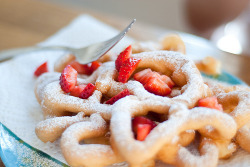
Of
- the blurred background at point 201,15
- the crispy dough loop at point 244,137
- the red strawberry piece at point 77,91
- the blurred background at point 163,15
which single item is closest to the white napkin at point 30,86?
the crispy dough loop at point 244,137

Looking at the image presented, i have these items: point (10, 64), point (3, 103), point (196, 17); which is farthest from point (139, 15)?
point (3, 103)

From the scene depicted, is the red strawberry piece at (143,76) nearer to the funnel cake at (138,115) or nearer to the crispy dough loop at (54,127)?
the funnel cake at (138,115)

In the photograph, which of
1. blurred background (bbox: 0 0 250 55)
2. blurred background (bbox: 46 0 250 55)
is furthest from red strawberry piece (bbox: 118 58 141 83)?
blurred background (bbox: 46 0 250 55)

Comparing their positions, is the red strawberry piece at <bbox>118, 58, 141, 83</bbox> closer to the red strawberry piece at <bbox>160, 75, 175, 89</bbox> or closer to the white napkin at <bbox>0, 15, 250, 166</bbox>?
the red strawberry piece at <bbox>160, 75, 175, 89</bbox>

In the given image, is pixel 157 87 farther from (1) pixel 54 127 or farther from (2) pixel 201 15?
(2) pixel 201 15

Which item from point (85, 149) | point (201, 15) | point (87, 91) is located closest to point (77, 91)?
point (87, 91)

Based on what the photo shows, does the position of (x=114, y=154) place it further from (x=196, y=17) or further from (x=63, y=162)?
(x=196, y=17)
